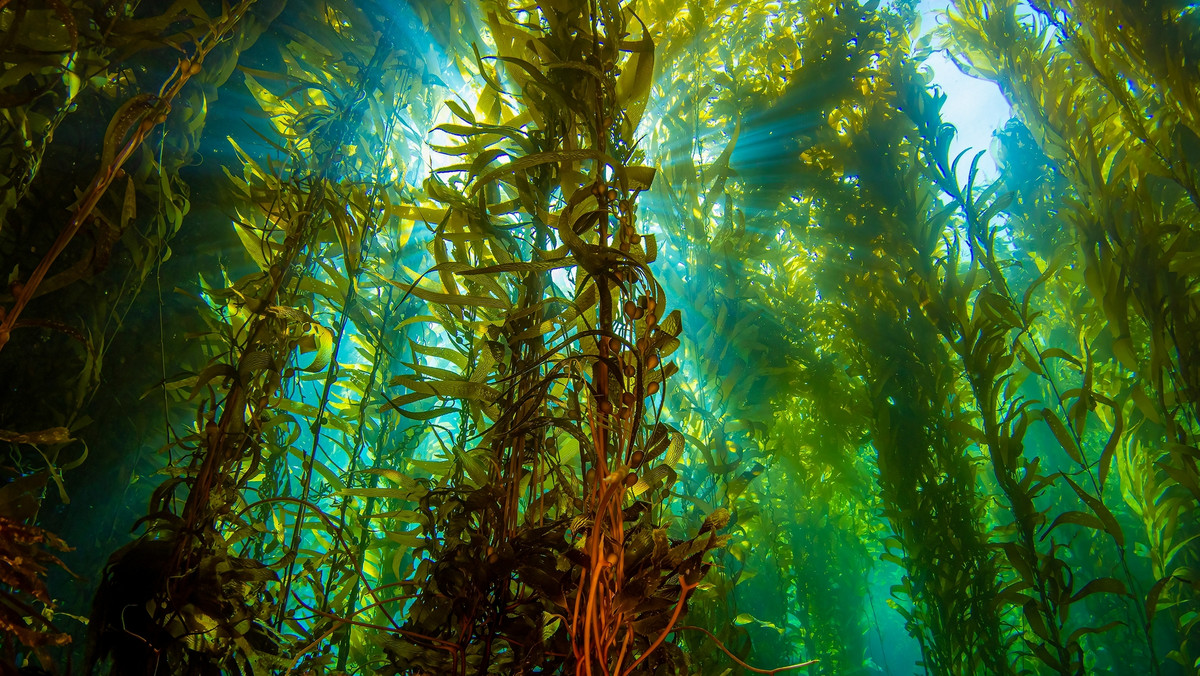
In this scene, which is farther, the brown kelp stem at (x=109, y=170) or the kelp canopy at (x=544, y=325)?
the kelp canopy at (x=544, y=325)

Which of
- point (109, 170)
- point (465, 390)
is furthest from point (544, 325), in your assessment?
point (109, 170)

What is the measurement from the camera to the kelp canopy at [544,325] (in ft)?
2.22

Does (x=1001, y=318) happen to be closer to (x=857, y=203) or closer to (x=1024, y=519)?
(x=1024, y=519)

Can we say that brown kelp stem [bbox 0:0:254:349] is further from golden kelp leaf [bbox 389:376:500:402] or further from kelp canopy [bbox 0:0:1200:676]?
golden kelp leaf [bbox 389:376:500:402]

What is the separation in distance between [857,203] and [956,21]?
58.6 inches

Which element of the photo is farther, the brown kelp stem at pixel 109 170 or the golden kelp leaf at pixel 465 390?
the golden kelp leaf at pixel 465 390

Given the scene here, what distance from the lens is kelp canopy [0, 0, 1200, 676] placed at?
0.68 metres

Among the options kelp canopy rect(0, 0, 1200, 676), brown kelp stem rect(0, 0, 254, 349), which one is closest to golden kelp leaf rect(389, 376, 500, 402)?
kelp canopy rect(0, 0, 1200, 676)

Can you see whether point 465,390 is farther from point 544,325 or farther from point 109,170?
point 109,170

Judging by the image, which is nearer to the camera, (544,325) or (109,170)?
(109,170)

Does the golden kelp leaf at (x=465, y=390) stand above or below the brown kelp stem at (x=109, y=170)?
below

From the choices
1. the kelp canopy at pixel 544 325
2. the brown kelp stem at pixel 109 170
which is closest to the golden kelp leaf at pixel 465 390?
the kelp canopy at pixel 544 325

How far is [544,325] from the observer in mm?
752

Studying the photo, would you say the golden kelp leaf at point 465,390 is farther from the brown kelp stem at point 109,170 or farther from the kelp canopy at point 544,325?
the brown kelp stem at point 109,170
